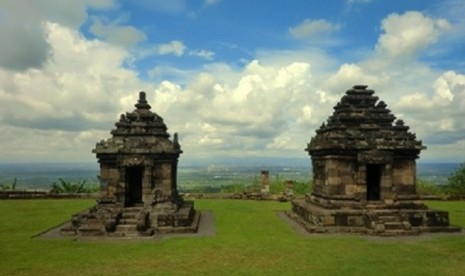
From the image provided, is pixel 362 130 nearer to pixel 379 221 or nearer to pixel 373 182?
pixel 373 182

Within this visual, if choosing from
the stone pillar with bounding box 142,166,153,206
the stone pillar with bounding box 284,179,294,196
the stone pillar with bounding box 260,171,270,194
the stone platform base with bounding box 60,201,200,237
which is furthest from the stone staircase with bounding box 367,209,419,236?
the stone pillar with bounding box 260,171,270,194

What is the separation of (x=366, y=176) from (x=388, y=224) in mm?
2572

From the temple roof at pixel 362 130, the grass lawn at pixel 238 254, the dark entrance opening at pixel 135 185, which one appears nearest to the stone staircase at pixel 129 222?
the grass lawn at pixel 238 254

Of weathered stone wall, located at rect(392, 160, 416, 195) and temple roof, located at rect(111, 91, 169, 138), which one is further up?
temple roof, located at rect(111, 91, 169, 138)

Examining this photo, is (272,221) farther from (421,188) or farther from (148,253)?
(421,188)

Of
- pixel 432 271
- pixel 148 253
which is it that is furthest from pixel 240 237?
pixel 432 271

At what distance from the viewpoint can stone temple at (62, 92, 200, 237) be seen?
16609 millimetres

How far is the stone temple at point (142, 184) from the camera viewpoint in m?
16.6

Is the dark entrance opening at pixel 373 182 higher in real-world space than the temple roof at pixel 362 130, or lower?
lower

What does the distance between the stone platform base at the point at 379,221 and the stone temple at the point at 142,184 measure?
4827 mm

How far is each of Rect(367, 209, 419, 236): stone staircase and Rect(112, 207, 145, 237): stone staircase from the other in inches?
329

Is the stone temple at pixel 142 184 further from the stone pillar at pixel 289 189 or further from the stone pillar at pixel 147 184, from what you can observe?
the stone pillar at pixel 289 189

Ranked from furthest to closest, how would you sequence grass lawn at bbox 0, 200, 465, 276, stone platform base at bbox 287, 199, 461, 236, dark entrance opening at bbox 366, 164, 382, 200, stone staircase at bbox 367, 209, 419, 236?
dark entrance opening at bbox 366, 164, 382, 200
stone platform base at bbox 287, 199, 461, 236
stone staircase at bbox 367, 209, 419, 236
grass lawn at bbox 0, 200, 465, 276

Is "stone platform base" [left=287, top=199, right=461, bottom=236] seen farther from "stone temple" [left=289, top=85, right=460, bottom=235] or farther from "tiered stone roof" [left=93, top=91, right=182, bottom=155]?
"tiered stone roof" [left=93, top=91, right=182, bottom=155]
